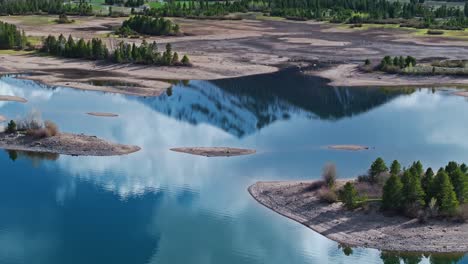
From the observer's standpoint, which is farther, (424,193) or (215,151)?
(215,151)

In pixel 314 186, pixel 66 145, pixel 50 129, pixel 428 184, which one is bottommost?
pixel 314 186

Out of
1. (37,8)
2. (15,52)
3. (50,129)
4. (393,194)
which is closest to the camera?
(393,194)

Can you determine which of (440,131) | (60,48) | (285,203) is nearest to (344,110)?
(440,131)

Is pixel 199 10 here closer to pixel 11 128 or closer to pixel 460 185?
pixel 11 128

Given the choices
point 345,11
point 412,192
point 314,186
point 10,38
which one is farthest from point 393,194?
point 345,11

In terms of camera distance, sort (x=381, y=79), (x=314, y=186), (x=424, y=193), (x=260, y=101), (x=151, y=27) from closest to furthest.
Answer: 1. (x=424, y=193)
2. (x=314, y=186)
3. (x=260, y=101)
4. (x=381, y=79)
5. (x=151, y=27)

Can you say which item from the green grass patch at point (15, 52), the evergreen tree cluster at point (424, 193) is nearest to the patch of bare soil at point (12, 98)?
the green grass patch at point (15, 52)

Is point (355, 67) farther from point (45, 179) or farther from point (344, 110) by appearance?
point (45, 179)
